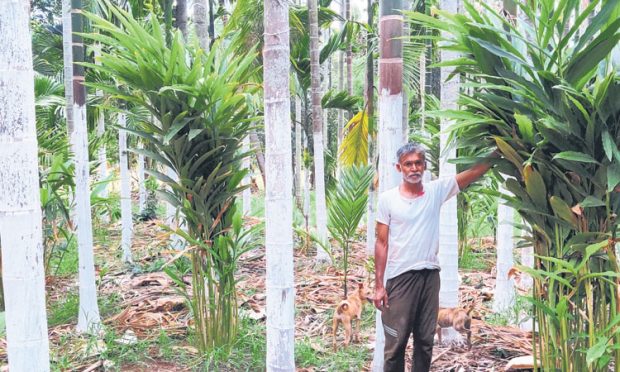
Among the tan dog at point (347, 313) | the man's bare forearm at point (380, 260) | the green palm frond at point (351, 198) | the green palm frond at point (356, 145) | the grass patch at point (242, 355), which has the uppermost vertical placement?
the green palm frond at point (356, 145)

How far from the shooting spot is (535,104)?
9.52 feet

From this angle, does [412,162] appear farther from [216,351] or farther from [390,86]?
[216,351]

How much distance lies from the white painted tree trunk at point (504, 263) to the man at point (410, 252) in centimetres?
210

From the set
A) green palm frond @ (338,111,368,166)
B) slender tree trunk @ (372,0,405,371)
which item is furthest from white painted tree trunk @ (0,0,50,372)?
green palm frond @ (338,111,368,166)

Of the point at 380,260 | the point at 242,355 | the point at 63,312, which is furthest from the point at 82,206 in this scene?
the point at 380,260

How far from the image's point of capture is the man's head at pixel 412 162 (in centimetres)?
313

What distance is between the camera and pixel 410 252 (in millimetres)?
3197

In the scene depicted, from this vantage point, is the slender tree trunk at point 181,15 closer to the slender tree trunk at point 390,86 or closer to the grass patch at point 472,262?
the slender tree trunk at point 390,86

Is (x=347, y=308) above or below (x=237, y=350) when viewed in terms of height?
above

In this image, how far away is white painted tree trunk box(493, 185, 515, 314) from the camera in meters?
5.17

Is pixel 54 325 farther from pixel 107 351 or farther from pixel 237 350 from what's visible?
pixel 237 350

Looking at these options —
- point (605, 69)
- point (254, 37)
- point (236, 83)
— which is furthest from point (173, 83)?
point (254, 37)

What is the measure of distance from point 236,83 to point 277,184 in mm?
1539

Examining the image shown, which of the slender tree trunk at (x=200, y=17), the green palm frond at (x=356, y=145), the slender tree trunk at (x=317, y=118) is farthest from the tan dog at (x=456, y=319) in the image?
the slender tree trunk at (x=200, y=17)
